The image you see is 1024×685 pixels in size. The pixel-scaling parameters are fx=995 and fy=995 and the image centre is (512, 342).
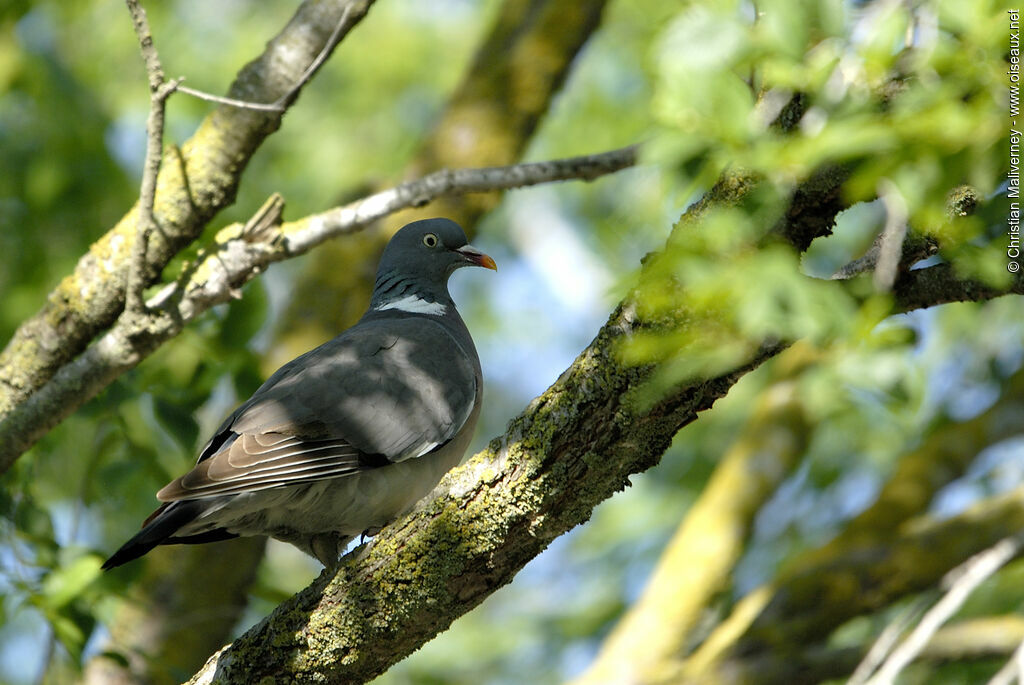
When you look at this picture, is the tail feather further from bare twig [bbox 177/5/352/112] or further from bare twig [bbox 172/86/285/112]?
bare twig [bbox 177/5/352/112]

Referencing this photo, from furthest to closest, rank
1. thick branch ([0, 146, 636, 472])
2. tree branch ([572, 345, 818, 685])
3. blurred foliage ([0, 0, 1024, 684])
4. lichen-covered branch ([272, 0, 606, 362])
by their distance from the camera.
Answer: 1. lichen-covered branch ([272, 0, 606, 362])
2. tree branch ([572, 345, 818, 685])
3. thick branch ([0, 146, 636, 472])
4. blurred foliage ([0, 0, 1024, 684])

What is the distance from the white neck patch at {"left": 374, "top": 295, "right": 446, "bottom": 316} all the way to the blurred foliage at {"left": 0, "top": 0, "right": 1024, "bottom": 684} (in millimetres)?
694

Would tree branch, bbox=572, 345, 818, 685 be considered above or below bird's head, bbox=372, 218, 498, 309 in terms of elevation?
below


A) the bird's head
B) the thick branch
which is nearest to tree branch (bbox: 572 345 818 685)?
the bird's head

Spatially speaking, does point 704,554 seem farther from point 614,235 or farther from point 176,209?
point 176,209

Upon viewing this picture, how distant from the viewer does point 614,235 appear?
664 centimetres

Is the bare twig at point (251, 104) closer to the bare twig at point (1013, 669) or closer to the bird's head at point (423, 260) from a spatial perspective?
the bird's head at point (423, 260)

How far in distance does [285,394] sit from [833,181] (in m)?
2.34

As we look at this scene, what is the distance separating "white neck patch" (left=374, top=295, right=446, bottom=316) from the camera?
5.08 m

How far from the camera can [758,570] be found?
729cm

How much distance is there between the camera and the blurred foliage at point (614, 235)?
1961 millimetres

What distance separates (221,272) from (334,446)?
2.92ft

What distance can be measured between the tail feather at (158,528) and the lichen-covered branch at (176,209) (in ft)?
3.75

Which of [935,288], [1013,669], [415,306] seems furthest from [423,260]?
[1013,669]
